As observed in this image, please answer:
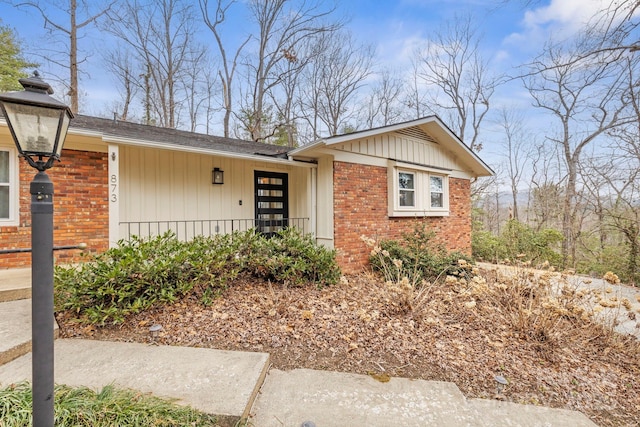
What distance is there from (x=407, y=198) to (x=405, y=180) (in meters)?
0.48

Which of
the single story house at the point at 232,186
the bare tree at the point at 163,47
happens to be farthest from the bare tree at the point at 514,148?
the bare tree at the point at 163,47

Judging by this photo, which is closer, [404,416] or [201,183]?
[404,416]

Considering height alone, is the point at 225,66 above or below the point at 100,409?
above

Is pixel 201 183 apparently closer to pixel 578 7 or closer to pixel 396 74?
pixel 578 7

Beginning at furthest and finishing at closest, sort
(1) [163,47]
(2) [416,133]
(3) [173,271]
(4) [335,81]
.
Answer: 1. (4) [335,81]
2. (1) [163,47]
3. (2) [416,133]
4. (3) [173,271]

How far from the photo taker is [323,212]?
6.71m

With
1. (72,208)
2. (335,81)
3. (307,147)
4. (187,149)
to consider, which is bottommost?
(72,208)

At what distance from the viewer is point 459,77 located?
16.9 metres

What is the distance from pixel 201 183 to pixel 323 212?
110 inches

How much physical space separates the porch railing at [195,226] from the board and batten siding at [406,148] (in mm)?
2167

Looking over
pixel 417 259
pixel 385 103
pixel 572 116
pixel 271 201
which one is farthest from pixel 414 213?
pixel 385 103

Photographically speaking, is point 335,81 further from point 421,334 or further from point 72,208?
point 421,334

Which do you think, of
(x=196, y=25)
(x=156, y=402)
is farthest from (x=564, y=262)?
(x=196, y=25)

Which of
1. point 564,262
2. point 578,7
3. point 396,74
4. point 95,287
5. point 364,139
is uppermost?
point 396,74
